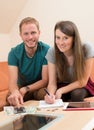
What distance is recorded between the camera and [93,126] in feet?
3.71

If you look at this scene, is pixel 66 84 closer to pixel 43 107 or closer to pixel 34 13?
pixel 43 107

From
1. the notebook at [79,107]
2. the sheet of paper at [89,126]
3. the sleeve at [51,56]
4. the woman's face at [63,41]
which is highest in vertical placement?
the woman's face at [63,41]

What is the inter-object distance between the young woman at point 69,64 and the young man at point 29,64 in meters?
0.13

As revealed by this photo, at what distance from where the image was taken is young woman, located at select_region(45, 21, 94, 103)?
1.89 metres

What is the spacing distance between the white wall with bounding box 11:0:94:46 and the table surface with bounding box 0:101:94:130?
69.4 inches

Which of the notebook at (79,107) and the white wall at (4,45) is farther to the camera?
the white wall at (4,45)

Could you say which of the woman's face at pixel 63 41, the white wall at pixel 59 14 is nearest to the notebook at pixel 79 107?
the woman's face at pixel 63 41

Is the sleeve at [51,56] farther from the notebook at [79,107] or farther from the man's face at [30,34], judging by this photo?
the notebook at [79,107]

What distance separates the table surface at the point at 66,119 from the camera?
3.63 ft

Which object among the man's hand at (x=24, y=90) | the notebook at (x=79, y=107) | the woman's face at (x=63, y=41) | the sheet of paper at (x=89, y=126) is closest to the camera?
the sheet of paper at (x=89, y=126)

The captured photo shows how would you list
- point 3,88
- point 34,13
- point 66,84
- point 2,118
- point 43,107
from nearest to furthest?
1. point 2,118
2. point 43,107
3. point 66,84
4. point 3,88
5. point 34,13

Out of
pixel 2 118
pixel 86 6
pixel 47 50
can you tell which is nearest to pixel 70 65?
pixel 47 50

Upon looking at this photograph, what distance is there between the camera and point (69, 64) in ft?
6.68

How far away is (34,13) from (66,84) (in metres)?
1.66
